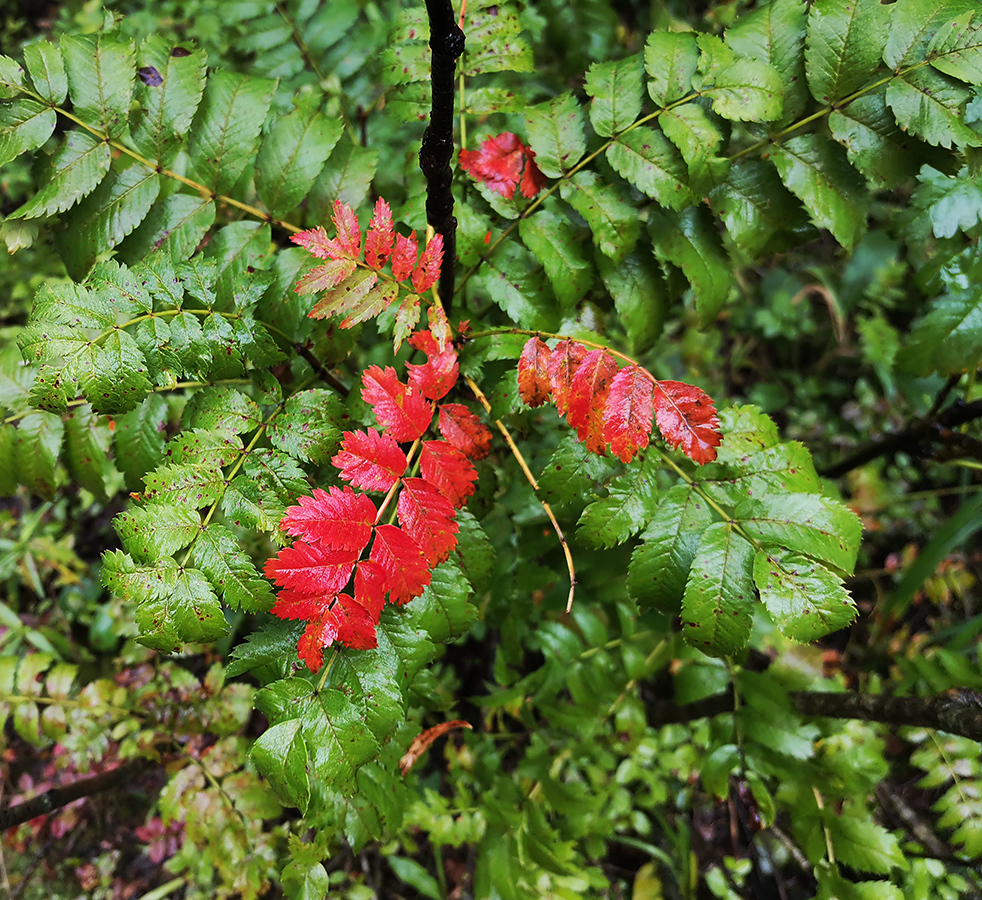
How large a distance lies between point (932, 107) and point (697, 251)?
41 cm

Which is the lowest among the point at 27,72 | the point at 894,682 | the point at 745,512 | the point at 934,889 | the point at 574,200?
the point at 894,682

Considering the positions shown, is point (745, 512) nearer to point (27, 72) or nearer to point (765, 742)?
point (765, 742)

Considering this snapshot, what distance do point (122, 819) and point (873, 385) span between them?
3.55 metres

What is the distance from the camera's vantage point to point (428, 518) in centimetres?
88

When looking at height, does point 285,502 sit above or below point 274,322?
below

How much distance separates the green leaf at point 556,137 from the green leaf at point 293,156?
38 centimetres

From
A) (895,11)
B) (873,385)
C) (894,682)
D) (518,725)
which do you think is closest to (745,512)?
(895,11)

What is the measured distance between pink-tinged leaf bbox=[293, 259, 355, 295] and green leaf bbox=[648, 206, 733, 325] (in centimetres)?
62

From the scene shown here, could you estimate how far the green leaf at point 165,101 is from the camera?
3.60ft

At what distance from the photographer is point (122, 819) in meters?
2.02

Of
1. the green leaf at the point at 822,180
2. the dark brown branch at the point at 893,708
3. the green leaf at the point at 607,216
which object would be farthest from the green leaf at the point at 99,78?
the dark brown branch at the point at 893,708

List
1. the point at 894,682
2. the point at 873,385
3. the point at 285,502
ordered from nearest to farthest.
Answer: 1. the point at 285,502
2. the point at 894,682
3. the point at 873,385

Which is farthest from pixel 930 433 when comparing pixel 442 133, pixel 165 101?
pixel 165 101

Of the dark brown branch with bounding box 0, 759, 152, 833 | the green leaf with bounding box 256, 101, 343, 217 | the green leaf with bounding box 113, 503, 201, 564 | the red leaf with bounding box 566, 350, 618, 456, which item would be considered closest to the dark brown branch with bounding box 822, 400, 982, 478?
the red leaf with bounding box 566, 350, 618, 456
